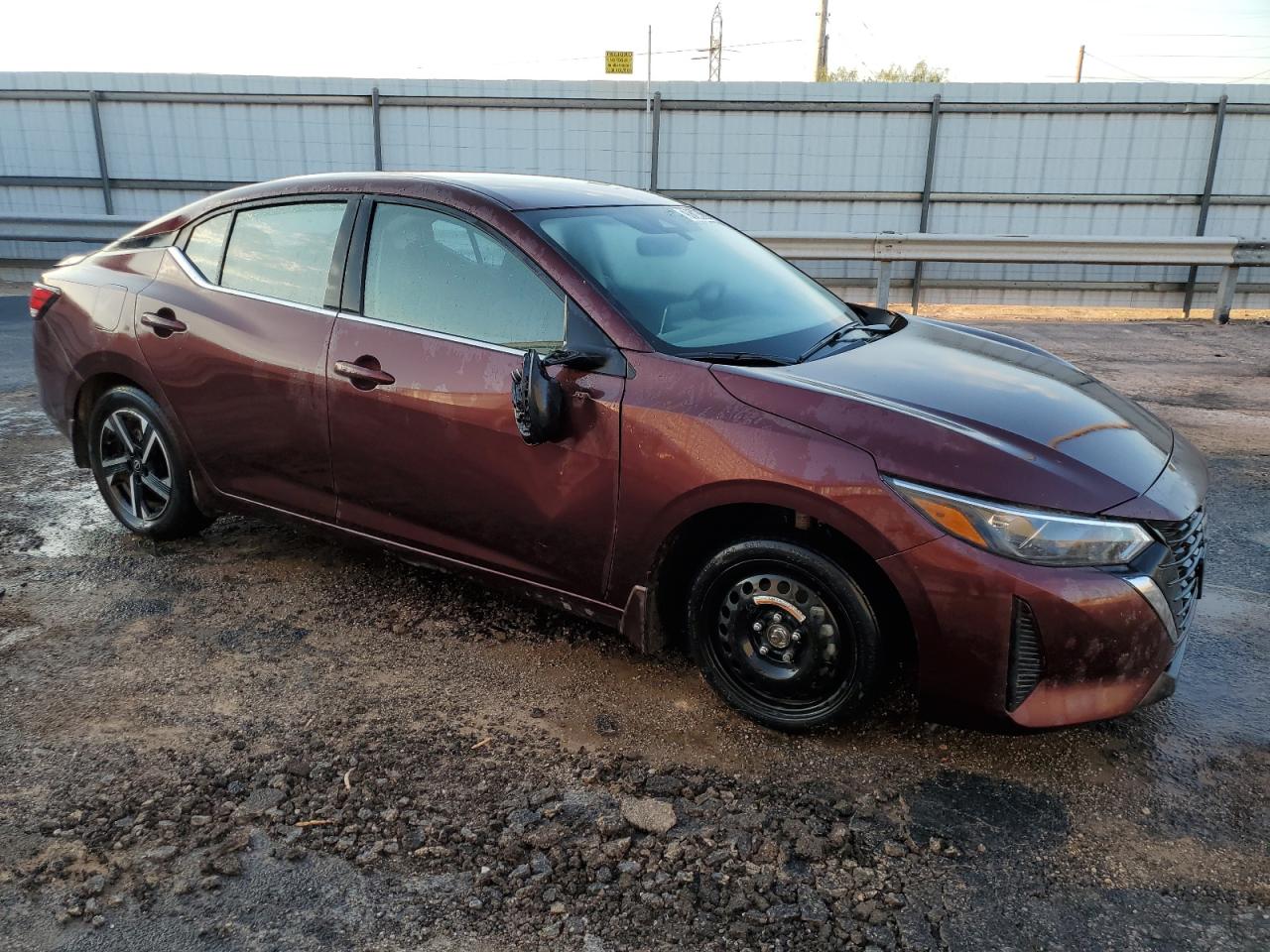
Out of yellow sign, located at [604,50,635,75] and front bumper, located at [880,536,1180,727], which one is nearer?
front bumper, located at [880,536,1180,727]

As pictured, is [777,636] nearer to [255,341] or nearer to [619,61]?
[255,341]

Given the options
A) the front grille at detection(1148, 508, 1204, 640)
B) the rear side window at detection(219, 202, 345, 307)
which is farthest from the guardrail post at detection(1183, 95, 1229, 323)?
the rear side window at detection(219, 202, 345, 307)

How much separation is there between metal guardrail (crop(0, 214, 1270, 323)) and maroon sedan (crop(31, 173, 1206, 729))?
6968mm

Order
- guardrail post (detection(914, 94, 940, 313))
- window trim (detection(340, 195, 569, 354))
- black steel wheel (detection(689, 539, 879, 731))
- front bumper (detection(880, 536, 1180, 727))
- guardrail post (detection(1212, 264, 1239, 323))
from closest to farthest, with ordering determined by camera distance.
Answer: front bumper (detection(880, 536, 1180, 727)) < black steel wheel (detection(689, 539, 879, 731)) < window trim (detection(340, 195, 569, 354)) < guardrail post (detection(1212, 264, 1239, 323)) < guardrail post (detection(914, 94, 940, 313))

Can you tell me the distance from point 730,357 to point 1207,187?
12699mm

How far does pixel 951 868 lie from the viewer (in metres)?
2.42

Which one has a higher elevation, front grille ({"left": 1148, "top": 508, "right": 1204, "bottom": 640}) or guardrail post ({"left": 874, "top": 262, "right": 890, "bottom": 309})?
front grille ({"left": 1148, "top": 508, "right": 1204, "bottom": 640})

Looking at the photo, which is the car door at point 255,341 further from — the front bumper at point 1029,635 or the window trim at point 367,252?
the front bumper at point 1029,635

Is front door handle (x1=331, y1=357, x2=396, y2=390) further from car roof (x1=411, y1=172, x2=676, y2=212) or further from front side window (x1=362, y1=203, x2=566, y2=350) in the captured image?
car roof (x1=411, y1=172, x2=676, y2=212)

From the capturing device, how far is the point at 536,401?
2.97 meters

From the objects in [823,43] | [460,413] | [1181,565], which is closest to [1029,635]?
[1181,565]

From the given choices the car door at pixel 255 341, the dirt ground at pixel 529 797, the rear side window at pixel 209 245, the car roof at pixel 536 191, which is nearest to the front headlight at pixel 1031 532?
the dirt ground at pixel 529 797

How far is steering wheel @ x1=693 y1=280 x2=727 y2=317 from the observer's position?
11.2 feet

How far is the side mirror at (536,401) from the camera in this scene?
2975 millimetres
